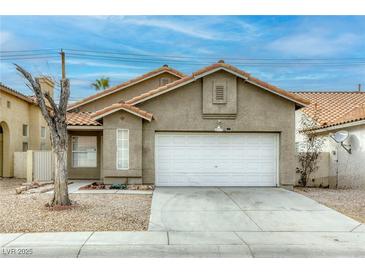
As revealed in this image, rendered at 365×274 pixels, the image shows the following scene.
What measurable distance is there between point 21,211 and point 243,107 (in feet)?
29.3

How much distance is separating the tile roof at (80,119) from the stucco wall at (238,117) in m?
3.58

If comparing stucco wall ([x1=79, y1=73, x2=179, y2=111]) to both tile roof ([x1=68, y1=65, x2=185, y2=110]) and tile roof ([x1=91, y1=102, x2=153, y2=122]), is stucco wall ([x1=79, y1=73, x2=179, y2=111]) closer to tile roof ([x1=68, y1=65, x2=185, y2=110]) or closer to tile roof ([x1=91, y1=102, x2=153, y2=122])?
tile roof ([x1=68, y1=65, x2=185, y2=110])

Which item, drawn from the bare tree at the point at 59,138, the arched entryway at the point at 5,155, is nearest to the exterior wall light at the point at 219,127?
the bare tree at the point at 59,138

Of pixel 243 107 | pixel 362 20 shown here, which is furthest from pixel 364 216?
pixel 243 107

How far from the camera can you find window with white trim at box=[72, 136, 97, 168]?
1884 centimetres

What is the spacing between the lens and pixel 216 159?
Result: 50.8 feet

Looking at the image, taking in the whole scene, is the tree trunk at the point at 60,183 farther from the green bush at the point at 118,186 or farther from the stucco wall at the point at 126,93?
the stucco wall at the point at 126,93

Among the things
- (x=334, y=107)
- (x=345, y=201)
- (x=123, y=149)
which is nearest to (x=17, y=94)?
(x=123, y=149)

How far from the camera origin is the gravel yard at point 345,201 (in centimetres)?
1073

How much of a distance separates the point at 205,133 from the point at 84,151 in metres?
6.76

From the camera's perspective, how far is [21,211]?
1041 centimetres

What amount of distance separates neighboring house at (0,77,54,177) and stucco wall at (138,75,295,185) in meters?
7.96

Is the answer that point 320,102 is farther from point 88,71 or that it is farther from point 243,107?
point 88,71
